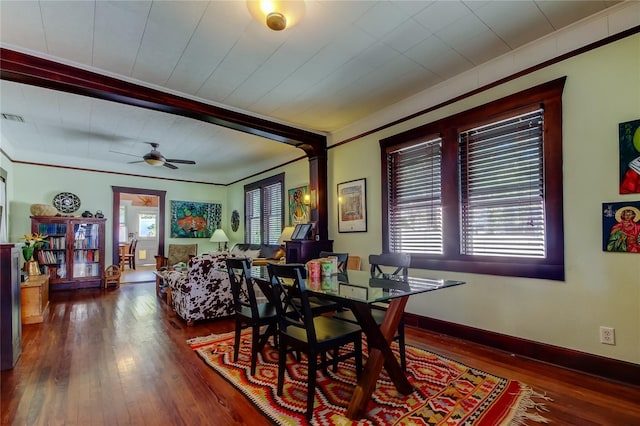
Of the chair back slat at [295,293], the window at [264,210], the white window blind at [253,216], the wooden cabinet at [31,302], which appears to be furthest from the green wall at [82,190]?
the chair back slat at [295,293]

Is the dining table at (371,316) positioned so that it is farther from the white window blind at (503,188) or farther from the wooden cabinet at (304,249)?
the wooden cabinet at (304,249)

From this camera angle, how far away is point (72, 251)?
20.2 ft

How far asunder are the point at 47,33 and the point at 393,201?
368 centimetres

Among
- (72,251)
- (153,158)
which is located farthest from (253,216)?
(72,251)

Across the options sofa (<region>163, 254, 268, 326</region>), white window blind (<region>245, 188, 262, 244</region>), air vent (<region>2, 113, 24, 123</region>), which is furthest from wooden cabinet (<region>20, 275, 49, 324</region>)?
white window blind (<region>245, 188, 262, 244</region>)

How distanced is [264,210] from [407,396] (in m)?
5.47

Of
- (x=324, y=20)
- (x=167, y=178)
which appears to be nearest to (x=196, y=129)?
(x=324, y=20)

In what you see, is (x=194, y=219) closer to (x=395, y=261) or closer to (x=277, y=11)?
(x=395, y=261)

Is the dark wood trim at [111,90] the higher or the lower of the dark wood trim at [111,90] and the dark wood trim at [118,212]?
the higher

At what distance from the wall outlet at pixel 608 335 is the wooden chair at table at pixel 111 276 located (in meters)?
7.52

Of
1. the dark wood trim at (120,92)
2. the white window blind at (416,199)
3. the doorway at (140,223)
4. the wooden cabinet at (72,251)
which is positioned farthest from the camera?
the doorway at (140,223)

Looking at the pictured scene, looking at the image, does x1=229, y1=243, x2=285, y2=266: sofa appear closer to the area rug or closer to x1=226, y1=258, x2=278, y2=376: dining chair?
x1=226, y1=258, x2=278, y2=376: dining chair

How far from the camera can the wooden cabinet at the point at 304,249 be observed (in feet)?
15.0

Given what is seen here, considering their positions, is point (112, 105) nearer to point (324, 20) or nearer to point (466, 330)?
point (324, 20)
